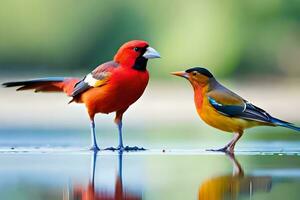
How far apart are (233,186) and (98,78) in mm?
3032

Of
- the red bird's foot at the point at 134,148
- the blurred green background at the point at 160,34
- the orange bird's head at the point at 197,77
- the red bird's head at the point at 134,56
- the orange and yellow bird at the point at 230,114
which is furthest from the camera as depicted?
the blurred green background at the point at 160,34

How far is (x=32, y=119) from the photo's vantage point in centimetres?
1135

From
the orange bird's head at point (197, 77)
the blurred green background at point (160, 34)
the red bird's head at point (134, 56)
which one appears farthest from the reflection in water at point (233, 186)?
the blurred green background at point (160, 34)

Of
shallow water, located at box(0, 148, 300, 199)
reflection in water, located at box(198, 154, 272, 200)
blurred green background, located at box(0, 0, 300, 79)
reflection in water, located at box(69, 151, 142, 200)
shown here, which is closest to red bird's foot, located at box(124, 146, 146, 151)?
shallow water, located at box(0, 148, 300, 199)

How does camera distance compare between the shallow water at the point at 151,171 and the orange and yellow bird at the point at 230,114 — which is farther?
the orange and yellow bird at the point at 230,114

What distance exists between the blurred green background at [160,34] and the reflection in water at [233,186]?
1585 cm

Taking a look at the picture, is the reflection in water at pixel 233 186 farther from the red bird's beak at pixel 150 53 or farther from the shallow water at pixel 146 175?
the red bird's beak at pixel 150 53

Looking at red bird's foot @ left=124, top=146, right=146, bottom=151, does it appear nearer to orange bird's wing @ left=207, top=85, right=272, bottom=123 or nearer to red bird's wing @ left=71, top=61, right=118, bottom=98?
red bird's wing @ left=71, top=61, right=118, bottom=98

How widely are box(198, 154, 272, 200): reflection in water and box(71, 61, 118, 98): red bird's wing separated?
2264 mm

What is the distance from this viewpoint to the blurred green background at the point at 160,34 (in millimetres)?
20859

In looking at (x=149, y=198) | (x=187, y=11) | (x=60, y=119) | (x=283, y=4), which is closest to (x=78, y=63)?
(x=187, y=11)

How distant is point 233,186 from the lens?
3.90 metres

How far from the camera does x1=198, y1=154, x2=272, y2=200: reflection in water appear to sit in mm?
3588

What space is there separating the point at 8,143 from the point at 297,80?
1515 cm
